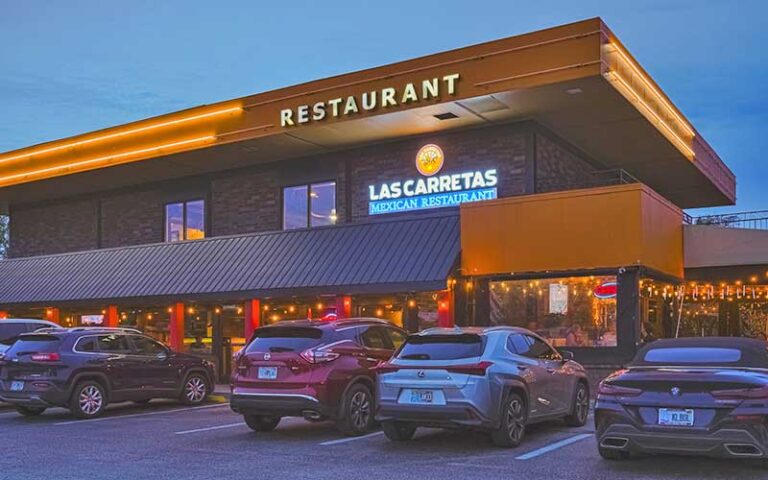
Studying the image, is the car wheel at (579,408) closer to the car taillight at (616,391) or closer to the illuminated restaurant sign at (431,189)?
the car taillight at (616,391)

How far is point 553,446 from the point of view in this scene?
1093cm

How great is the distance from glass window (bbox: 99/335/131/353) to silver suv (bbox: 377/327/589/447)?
6641mm

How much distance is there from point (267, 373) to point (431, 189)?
10117mm

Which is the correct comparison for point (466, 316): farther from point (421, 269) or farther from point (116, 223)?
point (116, 223)

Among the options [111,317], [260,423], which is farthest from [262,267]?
[260,423]

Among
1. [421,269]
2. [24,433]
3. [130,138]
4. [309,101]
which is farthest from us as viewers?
[130,138]

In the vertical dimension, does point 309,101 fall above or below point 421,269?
above

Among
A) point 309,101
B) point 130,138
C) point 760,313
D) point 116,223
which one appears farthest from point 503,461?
point 116,223

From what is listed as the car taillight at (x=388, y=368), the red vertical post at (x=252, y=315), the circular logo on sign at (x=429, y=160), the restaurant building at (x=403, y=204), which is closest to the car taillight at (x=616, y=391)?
the car taillight at (x=388, y=368)

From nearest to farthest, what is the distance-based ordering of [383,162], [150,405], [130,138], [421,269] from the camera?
[150,405], [421,269], [383,162], [130,138]

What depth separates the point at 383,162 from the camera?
73.5 ft

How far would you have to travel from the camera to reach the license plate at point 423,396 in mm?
10578

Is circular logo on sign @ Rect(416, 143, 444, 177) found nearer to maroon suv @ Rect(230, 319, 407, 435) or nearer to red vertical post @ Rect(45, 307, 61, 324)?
maroon suv @ Rect(230, 319, 407, 435)

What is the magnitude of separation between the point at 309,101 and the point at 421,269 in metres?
5.11
